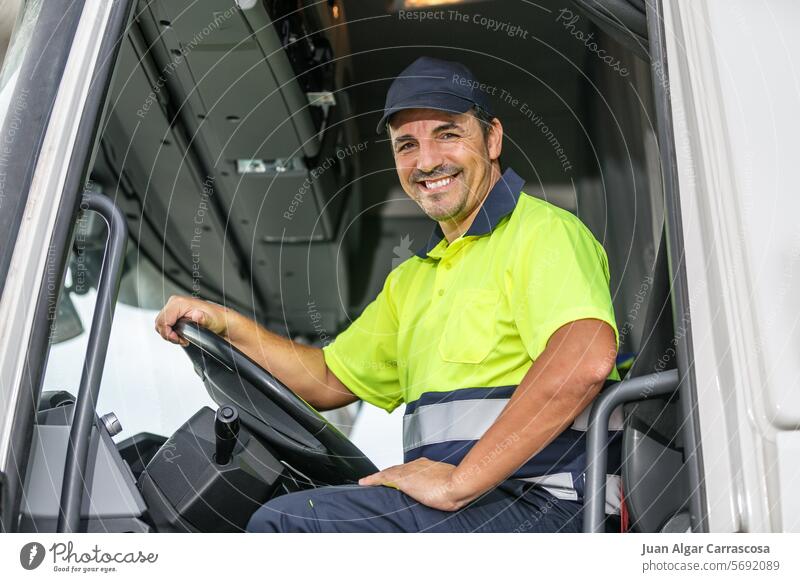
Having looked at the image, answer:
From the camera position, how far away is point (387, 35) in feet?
9.68

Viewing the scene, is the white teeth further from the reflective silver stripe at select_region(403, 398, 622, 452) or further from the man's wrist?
the man's wrist

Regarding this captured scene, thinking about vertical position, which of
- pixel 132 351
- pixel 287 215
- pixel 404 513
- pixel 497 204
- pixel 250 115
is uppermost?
pixel 250 115

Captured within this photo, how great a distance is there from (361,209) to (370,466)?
2.21 m

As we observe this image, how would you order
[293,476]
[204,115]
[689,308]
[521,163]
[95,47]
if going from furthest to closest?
[521,163] → [204,115] → [293,476] → [95,47] → [689,308]

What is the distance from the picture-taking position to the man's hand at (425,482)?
158 cm

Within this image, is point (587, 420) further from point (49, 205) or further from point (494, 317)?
point (49, 205)

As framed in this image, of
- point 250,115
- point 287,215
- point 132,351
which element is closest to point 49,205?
point 250,115

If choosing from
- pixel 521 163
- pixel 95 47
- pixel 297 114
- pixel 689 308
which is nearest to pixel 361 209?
pixel 521 163

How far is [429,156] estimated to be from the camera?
2.05 metres

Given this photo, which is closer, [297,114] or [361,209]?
[297,114]

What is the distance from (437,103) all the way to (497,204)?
0.84ft
